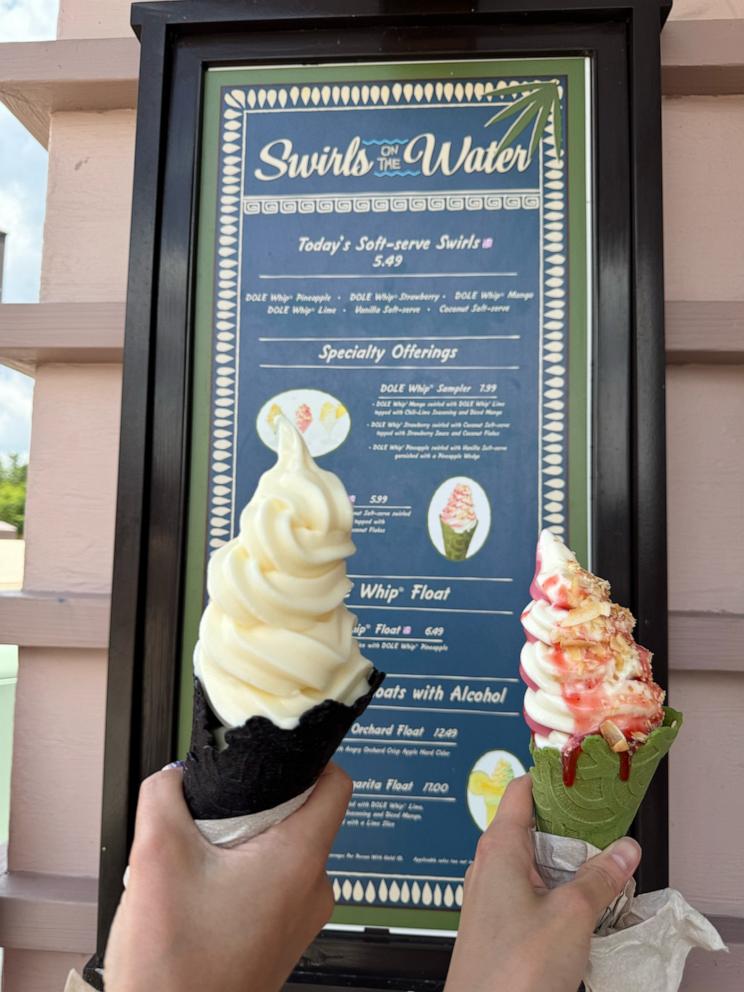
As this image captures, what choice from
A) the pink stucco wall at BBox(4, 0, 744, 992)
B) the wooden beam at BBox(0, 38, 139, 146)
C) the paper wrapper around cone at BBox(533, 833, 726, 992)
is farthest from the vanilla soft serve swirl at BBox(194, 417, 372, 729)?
the wooden beam at BBox(0, 38, 139, 146)

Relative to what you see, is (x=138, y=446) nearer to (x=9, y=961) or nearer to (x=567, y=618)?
(x=567, y=618)

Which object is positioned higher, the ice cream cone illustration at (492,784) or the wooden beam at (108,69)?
the wooden beam at (108,69)

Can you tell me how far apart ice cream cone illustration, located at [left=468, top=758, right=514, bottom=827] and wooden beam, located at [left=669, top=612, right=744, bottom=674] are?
40cm

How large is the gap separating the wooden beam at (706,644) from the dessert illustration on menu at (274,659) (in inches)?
31.8

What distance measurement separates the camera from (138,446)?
1.54 m

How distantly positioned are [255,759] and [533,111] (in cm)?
139

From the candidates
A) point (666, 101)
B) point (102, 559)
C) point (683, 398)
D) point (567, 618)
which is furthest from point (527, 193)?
point (102, 559)

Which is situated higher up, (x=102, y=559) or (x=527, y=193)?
(x=527, y=193)

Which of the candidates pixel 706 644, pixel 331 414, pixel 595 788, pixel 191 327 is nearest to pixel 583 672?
pixel 595 788

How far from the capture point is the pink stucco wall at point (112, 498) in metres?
1.55

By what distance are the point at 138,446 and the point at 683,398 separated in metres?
1.18

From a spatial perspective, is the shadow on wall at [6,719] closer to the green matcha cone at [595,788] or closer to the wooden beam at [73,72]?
the wooden beam at [73,72]

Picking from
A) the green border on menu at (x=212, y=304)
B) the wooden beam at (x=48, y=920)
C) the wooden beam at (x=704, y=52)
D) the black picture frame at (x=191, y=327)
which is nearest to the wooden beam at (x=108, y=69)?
the wooden beam at (x=704, y=52)

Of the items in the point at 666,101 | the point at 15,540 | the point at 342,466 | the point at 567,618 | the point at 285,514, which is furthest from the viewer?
the point at 15,540
